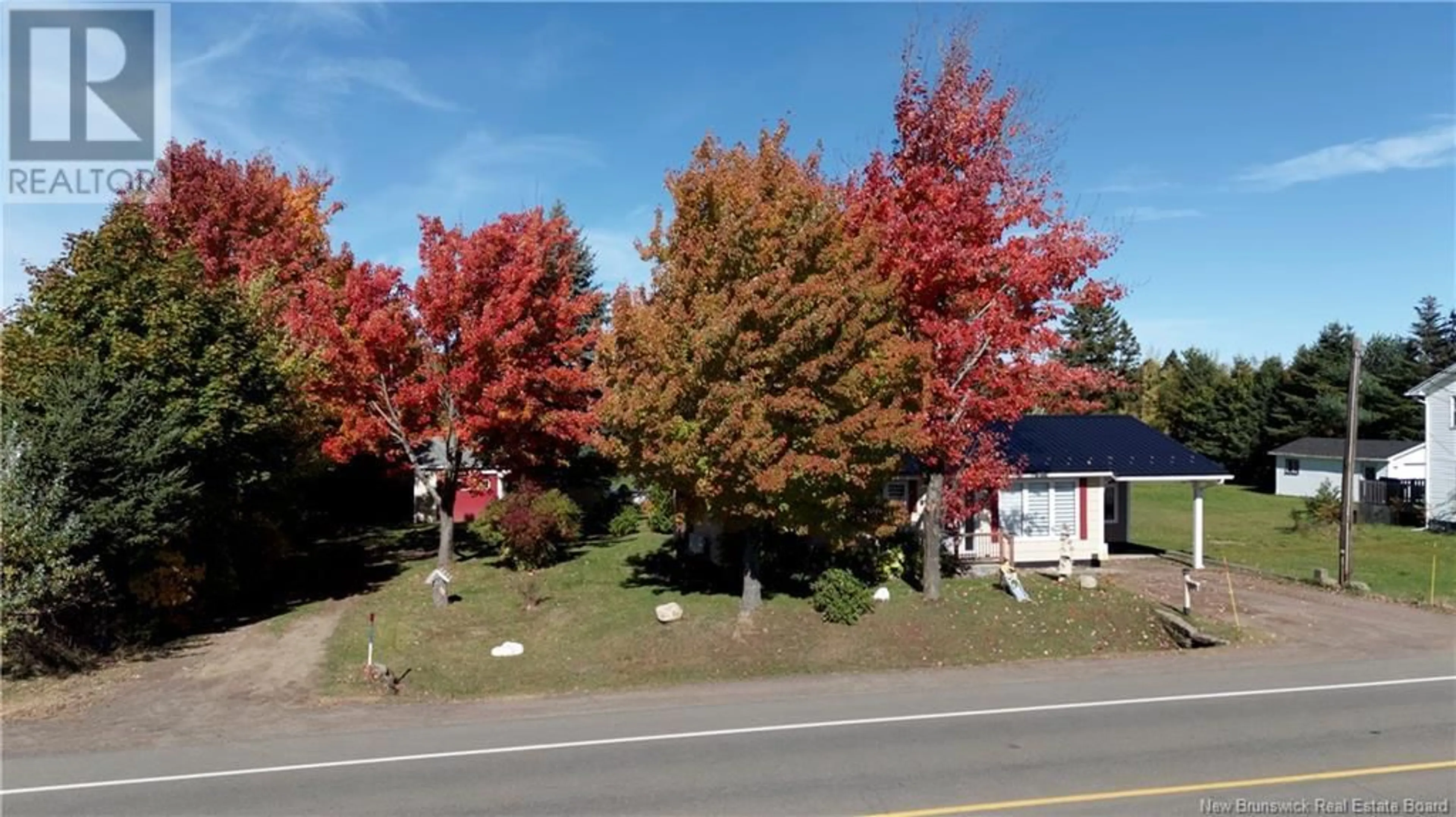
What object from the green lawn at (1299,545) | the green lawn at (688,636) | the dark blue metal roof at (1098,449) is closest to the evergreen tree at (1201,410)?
the green lawn at (1299,545)

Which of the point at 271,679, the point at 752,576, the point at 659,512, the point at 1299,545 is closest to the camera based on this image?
the point at 271,679

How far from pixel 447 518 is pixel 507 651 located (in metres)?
8.53

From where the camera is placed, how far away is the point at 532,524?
26.2 metres

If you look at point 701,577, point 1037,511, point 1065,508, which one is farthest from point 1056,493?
point 701,577

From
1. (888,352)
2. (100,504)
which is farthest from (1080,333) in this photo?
(100,504)

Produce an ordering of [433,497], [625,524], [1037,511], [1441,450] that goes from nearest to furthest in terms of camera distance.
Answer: [1037,511] → [625,524] → [1441,450] → [433,497]

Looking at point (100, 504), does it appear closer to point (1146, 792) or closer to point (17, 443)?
point (17, 443)

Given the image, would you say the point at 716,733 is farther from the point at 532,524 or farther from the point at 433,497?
the point at 433,497

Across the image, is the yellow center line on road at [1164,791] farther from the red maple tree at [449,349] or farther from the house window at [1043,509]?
the red maple tree at [449,349]

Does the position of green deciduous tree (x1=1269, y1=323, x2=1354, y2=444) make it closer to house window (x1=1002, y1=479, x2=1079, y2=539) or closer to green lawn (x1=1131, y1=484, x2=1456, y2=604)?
green lawn (x1=1131, y1=484, x2=1456, y2=604)

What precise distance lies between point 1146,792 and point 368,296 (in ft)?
67.7

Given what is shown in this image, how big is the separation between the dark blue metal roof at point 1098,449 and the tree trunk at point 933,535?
4.79 metres

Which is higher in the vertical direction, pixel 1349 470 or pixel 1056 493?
pixel 1349 470

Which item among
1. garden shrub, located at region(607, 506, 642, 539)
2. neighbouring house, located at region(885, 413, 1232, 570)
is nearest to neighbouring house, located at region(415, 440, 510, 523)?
garden shrub, located at region(607, 506, 642, 539)
